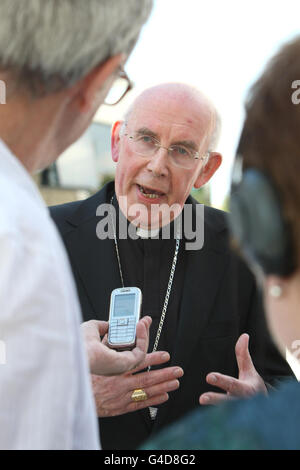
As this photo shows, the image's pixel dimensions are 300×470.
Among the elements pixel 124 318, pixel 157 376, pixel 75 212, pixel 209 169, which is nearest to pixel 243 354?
pixel 157 376

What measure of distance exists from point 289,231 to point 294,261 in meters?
0.05

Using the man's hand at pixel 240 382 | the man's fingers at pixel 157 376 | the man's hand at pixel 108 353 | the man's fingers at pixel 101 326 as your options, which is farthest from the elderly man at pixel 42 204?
the man's fingers at pixel 157 376

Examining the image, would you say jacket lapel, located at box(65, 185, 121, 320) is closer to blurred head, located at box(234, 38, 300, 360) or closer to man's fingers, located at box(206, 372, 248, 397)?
man's fingers, located at box(206, 372, 248, 397)

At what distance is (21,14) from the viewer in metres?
1.11

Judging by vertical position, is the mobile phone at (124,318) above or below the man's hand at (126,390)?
above

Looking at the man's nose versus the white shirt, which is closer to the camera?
the white shirt

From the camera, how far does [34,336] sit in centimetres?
102

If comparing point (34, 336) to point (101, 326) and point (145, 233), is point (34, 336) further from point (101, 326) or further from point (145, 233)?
point (145, 233)

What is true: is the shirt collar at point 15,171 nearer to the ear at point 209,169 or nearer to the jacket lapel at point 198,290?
the jacket lapel at point 198,290

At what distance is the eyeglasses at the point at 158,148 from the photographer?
3344 mm

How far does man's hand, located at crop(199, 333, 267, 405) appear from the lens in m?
2.28

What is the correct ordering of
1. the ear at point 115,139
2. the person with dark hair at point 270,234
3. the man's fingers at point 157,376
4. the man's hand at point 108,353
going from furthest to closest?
the ear at point 115,139
the man's fingers at point 157,376
the man's hand at point 108,353
the person with dark hair at point 270,234

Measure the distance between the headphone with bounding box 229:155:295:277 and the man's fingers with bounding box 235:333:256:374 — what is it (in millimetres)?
1346

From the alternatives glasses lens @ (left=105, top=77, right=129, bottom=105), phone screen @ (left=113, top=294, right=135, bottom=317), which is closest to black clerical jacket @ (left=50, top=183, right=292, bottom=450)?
phone screen @ (left=113, top=294, right=135, bottom=317)
